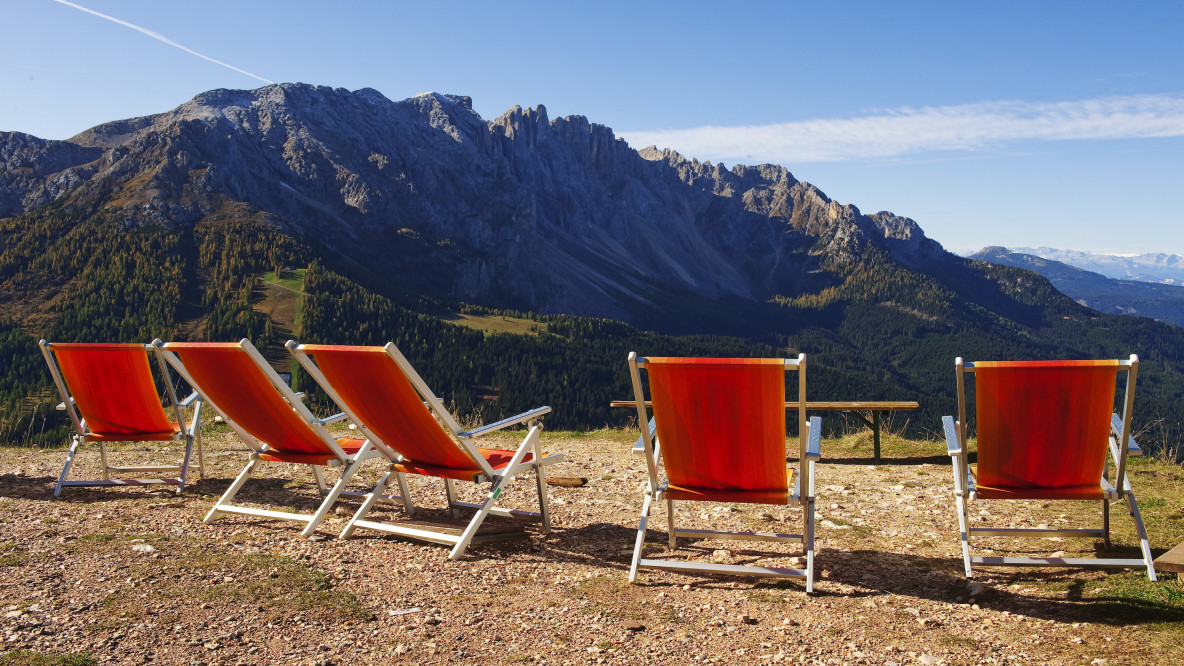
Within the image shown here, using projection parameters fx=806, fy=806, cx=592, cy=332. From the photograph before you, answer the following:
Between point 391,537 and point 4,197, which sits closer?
point 391,537

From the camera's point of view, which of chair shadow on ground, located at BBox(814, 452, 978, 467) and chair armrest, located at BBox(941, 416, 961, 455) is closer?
chair armrest, located at BBox(941, 416, 961, 455)

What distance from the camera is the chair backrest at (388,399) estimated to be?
15.9ft

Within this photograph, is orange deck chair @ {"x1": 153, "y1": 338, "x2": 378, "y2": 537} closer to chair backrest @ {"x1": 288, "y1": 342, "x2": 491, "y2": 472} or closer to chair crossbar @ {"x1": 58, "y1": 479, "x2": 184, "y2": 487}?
chair backrest @ {"x1": 288, "y1": 342, "x2": 491, "y2": 472}

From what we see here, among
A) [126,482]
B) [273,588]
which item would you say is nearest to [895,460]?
[273,588]

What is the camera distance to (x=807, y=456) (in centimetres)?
455

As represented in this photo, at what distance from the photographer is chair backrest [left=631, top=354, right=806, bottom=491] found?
4324mm

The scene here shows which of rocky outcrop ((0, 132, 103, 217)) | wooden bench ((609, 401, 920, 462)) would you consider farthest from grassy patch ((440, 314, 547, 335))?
wooden bench ((609, 401, 920, 462))

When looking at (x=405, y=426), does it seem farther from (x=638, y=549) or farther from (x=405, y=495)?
(x=638, y=549)

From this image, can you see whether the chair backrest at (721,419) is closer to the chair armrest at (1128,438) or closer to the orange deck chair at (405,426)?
the orange deck chair at (405,426)

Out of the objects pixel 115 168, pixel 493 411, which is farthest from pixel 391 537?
pixel 115 168

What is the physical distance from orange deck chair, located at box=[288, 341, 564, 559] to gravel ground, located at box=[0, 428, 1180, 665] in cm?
31

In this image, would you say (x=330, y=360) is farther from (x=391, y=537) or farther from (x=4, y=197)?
(x=4, y=197)

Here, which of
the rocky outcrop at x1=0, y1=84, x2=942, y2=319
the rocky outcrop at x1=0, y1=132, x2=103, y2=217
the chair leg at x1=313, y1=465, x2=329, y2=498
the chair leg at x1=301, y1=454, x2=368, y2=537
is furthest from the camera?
the rocky outcrop at x1=0, y1=132, x2=103, y2=217

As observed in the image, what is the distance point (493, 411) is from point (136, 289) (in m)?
56.2
